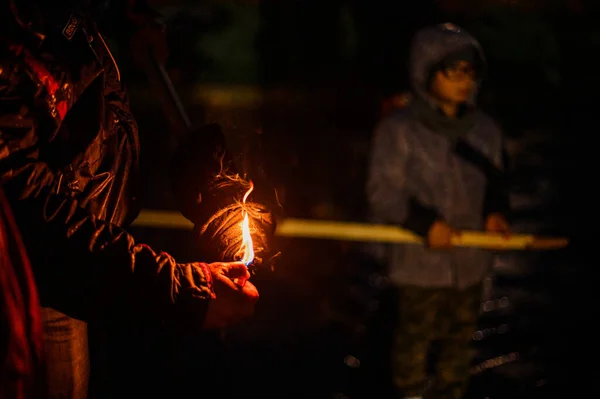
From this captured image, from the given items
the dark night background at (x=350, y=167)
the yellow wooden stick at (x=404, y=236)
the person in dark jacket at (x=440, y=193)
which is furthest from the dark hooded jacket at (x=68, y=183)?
the person in dark jacket at (x=440, y=193)

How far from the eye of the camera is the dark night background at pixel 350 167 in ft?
16.6

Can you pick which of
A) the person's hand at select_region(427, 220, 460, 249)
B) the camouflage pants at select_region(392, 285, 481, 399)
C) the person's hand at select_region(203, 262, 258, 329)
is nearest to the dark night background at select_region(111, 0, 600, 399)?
the camouflage pants at select_region(392, 285, 481, 399)

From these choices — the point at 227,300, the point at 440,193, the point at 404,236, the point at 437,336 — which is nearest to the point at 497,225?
the point at 440,193

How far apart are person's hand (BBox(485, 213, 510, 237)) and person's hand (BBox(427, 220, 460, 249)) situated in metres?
0.33

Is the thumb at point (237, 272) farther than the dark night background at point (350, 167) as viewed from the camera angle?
No

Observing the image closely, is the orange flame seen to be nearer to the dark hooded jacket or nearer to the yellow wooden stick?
the dark hooded jacket

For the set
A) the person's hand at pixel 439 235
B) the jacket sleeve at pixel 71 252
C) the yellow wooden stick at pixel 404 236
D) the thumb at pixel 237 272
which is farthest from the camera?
the yellow wooden stick at pixel 404 236

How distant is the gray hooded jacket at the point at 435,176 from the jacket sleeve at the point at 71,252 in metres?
2.37

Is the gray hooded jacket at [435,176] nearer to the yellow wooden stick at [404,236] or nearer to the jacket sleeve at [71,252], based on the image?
the yellow wooden stick at [404,236]

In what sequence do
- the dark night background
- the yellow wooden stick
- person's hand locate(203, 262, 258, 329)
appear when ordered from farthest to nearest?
1. the dark night background
2. the yellow wooden stick
3. person's hand locate(203, 262, 258, 329)

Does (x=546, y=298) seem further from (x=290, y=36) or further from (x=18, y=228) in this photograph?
(x=290, y=36)

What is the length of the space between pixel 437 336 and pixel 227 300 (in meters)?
2.58

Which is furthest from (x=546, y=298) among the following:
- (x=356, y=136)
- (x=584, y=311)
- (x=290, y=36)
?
(x=290, y=36)

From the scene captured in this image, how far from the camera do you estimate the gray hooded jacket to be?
4.30 m
